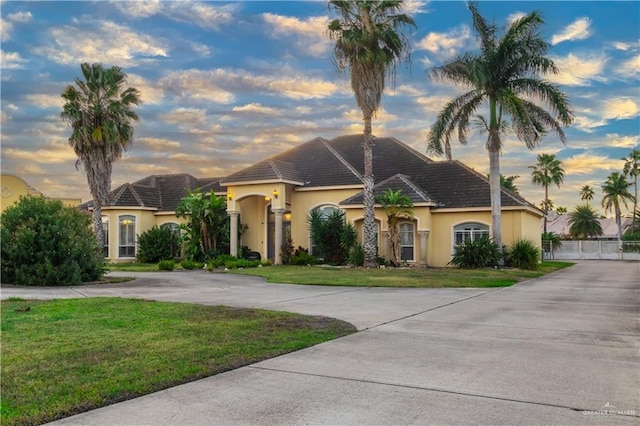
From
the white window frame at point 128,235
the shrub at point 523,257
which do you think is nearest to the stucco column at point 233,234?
the white window frame at point 128,235

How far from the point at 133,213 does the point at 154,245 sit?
10.3 feet

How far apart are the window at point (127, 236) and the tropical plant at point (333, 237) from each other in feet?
42.3

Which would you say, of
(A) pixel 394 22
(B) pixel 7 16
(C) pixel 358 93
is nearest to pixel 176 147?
(C) pixel 358 93

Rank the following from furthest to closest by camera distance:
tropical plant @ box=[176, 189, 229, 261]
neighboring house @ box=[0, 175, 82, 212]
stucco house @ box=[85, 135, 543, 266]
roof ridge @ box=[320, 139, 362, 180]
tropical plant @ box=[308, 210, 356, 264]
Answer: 1. neighboring house @ box=[0, 175, 82, 212]
2. roof ridge @ box=[320, 139, 362, 180]
3. tropical plant @ box=[176, 189, 229, 261]
4. tropical plant @ box=[308, 210, 356, 264]
5. stucco house @ box=[85, 135, 543, 266]

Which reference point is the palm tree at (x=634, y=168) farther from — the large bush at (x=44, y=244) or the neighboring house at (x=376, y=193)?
the large bush at (x=44, y=244)

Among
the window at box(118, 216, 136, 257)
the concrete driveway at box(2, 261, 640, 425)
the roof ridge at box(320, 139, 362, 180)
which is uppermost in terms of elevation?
the roof ridge at box(320, 139, 362, 180)

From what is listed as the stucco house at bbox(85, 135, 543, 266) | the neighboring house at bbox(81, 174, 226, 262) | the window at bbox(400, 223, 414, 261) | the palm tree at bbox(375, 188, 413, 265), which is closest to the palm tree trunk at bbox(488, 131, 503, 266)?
the stucco house at bbox(85, 135, 543, 266)

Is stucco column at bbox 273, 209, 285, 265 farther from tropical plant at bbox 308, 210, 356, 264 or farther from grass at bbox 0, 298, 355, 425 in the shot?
grass at bbox 0, 298, 355, 425

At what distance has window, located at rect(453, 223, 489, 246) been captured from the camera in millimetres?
26172

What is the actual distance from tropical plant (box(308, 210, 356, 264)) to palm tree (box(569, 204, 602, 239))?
4789 centimetres

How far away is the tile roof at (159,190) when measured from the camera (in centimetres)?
3322

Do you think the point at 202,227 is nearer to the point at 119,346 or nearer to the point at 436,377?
the point at 119,346

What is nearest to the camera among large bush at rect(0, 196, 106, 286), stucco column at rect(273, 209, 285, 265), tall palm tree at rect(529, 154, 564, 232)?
large bush at rect(0, 196, 106, 286)

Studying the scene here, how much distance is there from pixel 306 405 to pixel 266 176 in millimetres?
24563
